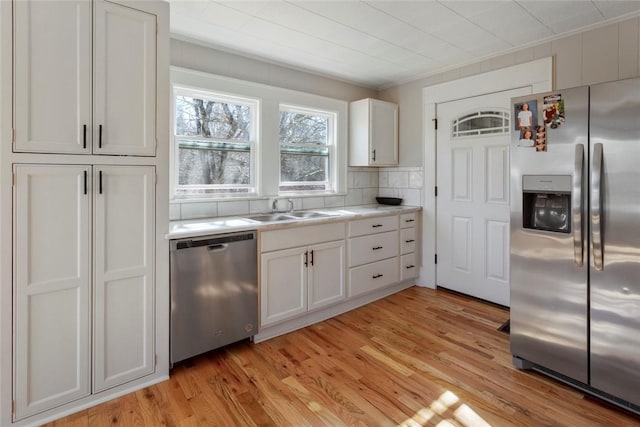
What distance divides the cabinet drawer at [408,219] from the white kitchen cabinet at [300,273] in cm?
91

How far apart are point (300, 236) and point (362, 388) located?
1.19 metres

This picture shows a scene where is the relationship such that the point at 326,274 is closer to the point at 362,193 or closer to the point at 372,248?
the point at 372,248

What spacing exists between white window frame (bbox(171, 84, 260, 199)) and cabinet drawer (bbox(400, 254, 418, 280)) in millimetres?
1721

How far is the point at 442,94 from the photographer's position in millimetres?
3646

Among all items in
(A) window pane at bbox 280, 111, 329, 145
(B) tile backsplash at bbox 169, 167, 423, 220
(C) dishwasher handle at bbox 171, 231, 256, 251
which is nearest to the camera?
(C) dishwasher handle at bbox 171, 231, 256, 251

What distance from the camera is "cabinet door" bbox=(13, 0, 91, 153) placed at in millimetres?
1616

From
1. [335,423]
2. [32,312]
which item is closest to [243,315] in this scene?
Result: [335,423]

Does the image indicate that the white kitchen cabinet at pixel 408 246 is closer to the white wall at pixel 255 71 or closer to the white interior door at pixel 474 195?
the white interior door at pixel 474 195

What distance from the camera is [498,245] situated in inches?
131

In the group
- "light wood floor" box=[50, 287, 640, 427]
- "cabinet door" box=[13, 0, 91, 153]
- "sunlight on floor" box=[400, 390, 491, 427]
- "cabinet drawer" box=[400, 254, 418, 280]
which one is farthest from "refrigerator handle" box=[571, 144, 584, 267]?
"cabinet door" box=[13, 0, 91, 153]

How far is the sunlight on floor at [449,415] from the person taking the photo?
1.76m

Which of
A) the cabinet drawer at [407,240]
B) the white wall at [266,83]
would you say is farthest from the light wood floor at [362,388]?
the white wall at [266,83]

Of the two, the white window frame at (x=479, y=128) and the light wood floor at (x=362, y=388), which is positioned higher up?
the white window frame at (x=479, y=128)

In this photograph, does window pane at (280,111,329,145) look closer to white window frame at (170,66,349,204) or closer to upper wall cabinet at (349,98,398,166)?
white window frame at (170,66,349,204)
